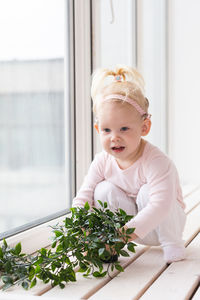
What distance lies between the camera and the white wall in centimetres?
329

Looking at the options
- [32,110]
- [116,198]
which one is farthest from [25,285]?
[32,110]

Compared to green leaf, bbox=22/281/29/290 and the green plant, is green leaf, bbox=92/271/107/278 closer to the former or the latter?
the green plant

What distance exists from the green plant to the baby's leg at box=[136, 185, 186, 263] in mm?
166

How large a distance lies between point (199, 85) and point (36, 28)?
1.89 meters

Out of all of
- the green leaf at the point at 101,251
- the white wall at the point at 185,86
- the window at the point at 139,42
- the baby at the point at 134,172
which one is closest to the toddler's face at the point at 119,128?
the baby at the point at 134,172

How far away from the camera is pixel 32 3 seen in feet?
5.34

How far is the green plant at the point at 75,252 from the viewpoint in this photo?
3.62ft

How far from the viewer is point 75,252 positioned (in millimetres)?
1149

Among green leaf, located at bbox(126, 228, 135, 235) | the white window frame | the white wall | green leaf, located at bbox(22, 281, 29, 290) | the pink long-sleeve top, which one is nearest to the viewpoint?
green leaf, located at bbox(22, 281, 29, 290)

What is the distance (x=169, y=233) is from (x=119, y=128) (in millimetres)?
338

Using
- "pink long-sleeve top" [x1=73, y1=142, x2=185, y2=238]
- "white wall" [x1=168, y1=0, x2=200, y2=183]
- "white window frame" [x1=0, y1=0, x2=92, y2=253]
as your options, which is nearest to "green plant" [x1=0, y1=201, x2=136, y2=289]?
"pink long-sleeve top" [x1=73, y1=142, x2=185, y2=238]

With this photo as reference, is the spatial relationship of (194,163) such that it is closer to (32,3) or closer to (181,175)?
(181,175)

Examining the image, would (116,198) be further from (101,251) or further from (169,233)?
(101,251)

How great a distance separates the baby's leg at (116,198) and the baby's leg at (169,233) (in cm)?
4
